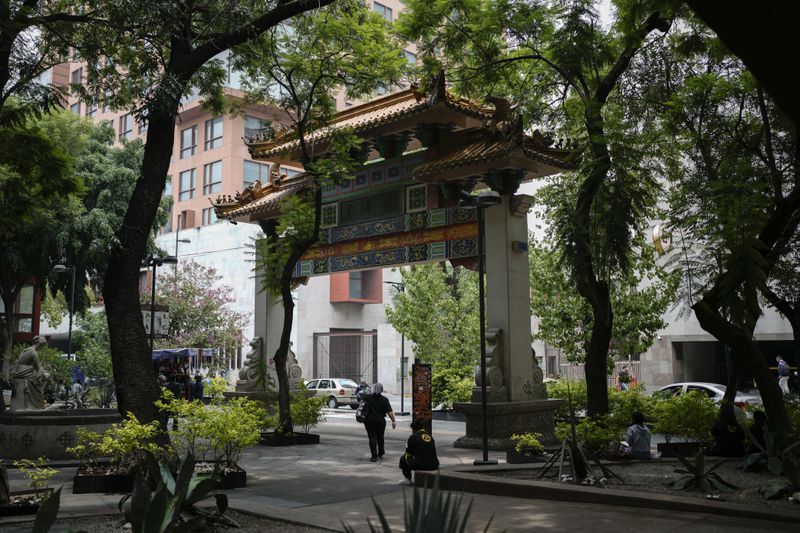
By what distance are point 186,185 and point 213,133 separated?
5.03 m

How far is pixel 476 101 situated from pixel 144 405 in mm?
12997

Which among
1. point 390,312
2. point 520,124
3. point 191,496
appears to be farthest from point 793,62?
point 390,312

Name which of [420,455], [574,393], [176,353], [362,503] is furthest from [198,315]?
[362,503]

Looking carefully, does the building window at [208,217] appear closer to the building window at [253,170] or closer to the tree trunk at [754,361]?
the building window at [253,170]

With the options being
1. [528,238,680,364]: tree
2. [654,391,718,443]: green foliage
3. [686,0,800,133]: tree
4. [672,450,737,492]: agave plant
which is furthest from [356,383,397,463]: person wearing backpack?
[528,238,680,364]: tree

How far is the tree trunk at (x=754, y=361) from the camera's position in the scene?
39.0 ft

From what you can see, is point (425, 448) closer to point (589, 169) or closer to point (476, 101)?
point (589, 169)

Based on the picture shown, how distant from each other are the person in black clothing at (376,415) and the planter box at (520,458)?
2689 mm

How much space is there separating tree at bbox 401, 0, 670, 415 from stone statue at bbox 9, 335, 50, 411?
1233 cm

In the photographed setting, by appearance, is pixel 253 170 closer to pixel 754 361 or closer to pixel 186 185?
pixel 186 185

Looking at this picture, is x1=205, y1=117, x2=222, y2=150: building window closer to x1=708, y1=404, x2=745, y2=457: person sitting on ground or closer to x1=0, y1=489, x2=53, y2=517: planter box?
x1=708, y1=404, x2=745, y2=457: person sitting on ground

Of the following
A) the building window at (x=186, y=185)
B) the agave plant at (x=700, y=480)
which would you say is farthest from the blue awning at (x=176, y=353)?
the agave plant at (x=700, y=480)

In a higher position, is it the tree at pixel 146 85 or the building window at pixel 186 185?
the building window at pixel 186 185

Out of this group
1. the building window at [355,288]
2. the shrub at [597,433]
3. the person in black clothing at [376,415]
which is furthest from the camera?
the building window at [355,288]
